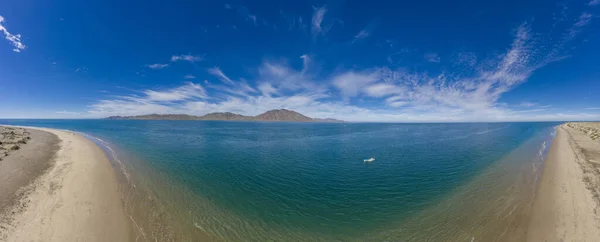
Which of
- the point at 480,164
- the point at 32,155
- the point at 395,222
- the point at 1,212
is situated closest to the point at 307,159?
the point at 395,222

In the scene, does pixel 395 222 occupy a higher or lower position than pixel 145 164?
lower

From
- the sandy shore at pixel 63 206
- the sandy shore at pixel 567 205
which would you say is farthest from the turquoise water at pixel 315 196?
the sandy shore at pixel 63 206

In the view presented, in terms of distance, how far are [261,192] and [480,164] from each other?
28.9 meters

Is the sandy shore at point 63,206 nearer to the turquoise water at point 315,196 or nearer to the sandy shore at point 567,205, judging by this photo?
the turquoise water at point 315,196

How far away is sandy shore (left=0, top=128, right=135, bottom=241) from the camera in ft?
33.4

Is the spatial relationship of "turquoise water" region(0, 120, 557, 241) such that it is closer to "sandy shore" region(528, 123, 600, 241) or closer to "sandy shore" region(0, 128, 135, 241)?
"sandy shore" region(528, 123, 600, 241)

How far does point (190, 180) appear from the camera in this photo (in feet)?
61.6

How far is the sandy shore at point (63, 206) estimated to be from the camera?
1020 cm

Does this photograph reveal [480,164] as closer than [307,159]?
Yes

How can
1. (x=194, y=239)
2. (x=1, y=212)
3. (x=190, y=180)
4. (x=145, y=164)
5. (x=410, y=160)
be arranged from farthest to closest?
1. (x=410, y=160)
2. (x=145, y=164)
3. (x=190, y=180)
4. (x=1, y=212)
5. (x=194, y=239)

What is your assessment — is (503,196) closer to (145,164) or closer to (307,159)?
(307,159)

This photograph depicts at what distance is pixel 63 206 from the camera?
12.5 metres

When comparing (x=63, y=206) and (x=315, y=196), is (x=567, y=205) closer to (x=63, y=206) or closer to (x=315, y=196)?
(x=315, y=196)

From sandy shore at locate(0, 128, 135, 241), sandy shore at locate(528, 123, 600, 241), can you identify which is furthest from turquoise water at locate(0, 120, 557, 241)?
sandy shore at locate(0, 128, 135, 241)
